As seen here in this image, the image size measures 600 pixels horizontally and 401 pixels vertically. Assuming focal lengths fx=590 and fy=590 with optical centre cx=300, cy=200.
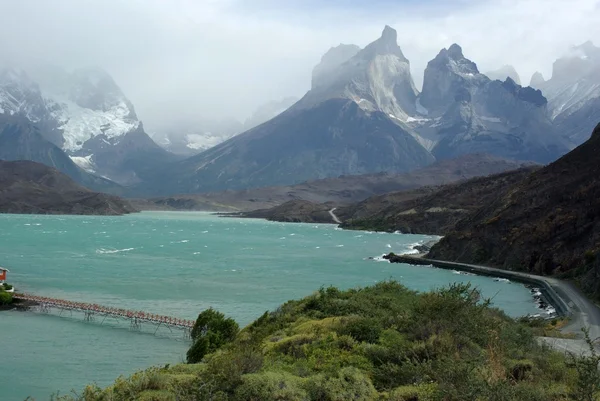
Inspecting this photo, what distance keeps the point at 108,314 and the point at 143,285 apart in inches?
808

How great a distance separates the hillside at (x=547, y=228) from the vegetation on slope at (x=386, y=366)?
46280mm

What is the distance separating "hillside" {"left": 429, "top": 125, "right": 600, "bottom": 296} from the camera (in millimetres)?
76062

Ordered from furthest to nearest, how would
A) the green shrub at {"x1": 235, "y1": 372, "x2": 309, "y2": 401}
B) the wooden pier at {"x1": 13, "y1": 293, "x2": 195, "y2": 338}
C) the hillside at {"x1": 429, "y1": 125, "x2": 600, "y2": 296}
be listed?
the hillside at {"x1": 429, "y1": 125, "x2": 600, "y2": 296}
the wooden pier at {"x1": 13, "y1": 293, "x2": 195, "y2": 338}
the green shrub at {"x1": 235, "y1": 372, "x2": 309, "y2": 401}

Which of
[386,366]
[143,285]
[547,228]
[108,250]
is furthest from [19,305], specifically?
[547,228]

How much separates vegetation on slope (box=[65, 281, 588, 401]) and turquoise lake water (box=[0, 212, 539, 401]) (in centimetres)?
1840

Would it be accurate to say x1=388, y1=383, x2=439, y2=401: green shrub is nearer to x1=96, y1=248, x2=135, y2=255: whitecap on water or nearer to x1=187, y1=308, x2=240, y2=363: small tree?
x1=187, y1=308, x2=240, y2=363: small tree

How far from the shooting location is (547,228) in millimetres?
84938

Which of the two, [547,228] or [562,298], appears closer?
[562,298]

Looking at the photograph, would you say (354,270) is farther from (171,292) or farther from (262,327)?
(262,327)

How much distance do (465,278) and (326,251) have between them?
4755 centimetres

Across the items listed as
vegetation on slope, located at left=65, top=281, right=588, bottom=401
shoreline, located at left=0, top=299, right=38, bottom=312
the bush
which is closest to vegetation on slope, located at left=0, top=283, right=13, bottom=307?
the bush

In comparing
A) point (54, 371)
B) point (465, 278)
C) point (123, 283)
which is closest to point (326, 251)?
point (465, 278)

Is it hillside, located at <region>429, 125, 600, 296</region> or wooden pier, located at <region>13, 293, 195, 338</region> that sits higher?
hillside, located at <region>429, 125, 600, 296</region>

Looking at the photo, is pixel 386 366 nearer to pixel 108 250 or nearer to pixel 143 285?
pixel 143 285
